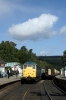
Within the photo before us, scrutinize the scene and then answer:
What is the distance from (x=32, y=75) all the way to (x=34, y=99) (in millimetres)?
24961

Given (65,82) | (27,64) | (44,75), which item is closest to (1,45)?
(44,75)

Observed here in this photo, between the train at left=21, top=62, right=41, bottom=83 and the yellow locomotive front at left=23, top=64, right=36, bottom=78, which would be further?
the yellow locomotive front at left=23, top=64, right=36, bottom=78

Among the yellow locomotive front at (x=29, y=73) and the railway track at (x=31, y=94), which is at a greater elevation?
the yellow locomotive front at (x=29, y=73)

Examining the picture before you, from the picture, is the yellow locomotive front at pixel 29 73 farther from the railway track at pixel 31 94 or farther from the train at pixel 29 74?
the railway track at pixel 31 94

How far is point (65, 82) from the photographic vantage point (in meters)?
31.2

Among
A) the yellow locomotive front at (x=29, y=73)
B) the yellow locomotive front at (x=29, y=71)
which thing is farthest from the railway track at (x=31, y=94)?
the yellow locomotive front at (x=29, y=71)

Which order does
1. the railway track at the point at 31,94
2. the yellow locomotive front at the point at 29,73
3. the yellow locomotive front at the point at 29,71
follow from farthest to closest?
the yellow locomotive front at the point at 29,71, the yellow locomotive front at the point at 29,73, the railway track at the point at 31,94

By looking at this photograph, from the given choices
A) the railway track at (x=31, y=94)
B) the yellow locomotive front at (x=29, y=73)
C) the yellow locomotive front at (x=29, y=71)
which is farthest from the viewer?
the yellow locomotive front at (x=29, y=71)

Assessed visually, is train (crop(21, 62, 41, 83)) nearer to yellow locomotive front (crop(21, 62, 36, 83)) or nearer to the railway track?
yellow locomotive front (crop(21, 62, 36, 83))

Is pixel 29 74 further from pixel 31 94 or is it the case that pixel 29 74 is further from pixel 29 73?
pixel 31 94

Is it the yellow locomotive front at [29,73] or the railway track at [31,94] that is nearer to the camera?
the railway track at [31,94]

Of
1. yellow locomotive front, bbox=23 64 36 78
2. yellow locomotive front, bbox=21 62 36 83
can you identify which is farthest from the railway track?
yellow locomotive front, bbox=23 64 36 78

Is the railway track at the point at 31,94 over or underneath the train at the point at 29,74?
underneath

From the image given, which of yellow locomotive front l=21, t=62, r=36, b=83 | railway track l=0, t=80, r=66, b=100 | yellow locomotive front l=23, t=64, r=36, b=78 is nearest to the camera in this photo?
railway track l=0, t=80, r=66, b=100
